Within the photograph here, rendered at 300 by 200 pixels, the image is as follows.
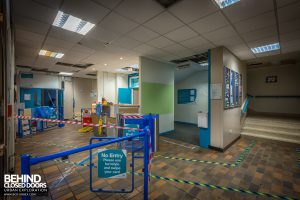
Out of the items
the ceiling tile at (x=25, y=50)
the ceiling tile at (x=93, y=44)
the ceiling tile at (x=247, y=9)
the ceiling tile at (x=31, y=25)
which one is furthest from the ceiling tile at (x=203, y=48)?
the ceiling tile at (x=25, y=50)

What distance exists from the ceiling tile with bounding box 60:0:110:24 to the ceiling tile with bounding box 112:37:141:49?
3.16ft

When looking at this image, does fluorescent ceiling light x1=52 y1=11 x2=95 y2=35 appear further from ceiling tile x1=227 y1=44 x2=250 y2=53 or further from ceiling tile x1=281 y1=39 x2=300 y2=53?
ceiling tile x1=281 y1=39 x2=300 y2=53

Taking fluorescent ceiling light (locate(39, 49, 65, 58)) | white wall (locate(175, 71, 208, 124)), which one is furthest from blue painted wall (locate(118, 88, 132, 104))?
fluorescent ceiling light (locate(39, 49, 65, 58))

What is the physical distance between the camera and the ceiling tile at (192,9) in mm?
2160

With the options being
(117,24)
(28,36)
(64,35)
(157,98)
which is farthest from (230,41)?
(28,36)

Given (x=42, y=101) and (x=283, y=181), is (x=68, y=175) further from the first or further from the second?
(x=42, y=101)

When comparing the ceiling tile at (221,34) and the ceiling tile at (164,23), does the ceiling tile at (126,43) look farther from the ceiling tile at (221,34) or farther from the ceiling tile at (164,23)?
the ceiling tile at (221,34)

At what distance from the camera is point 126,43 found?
377 centimetres

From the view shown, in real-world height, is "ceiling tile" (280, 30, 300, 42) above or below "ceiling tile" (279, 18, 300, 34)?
above

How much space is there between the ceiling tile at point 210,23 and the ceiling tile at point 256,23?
0.36 meters

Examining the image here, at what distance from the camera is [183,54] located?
15.3 feet

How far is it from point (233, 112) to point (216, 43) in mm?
2467

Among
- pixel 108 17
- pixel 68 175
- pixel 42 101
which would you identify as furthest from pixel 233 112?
pixel 42 101

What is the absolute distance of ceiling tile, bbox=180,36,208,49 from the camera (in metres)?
3.45
